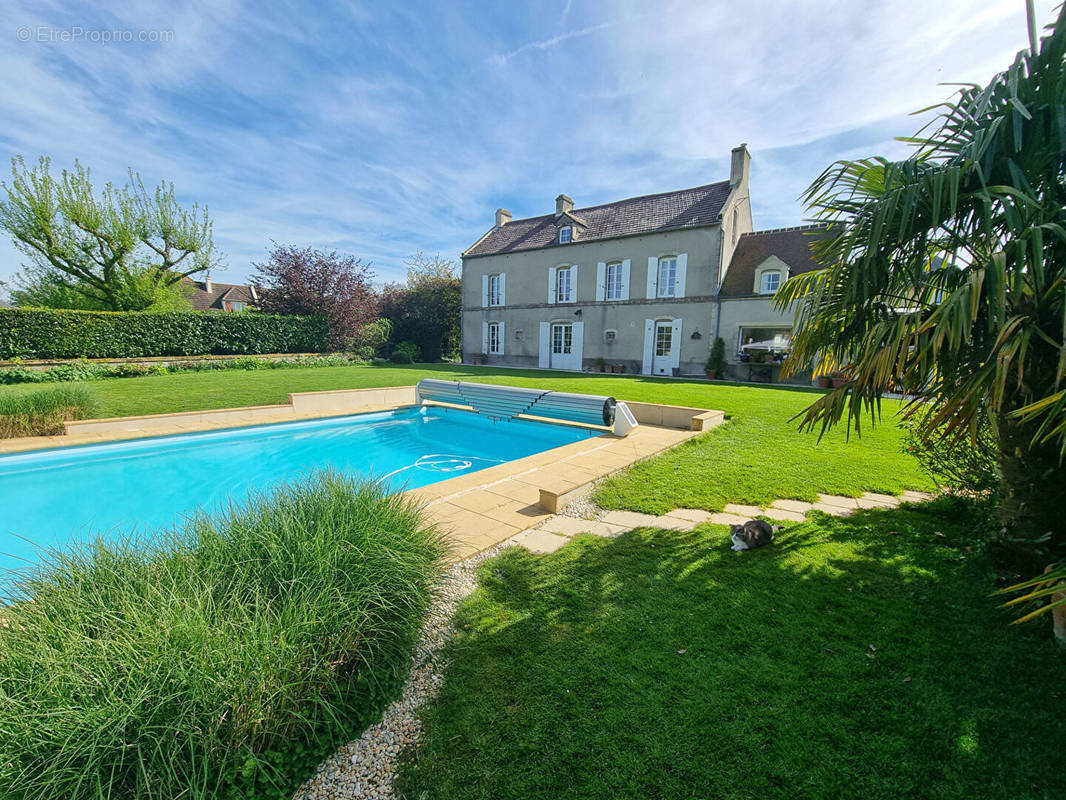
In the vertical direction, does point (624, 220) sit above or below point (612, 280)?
above

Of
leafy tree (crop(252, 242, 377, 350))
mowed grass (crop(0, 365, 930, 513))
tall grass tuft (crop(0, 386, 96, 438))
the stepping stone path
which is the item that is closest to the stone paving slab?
the stepping stone path

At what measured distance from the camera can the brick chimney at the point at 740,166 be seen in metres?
17.5

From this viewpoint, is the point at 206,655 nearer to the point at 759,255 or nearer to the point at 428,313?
the point at 759,255

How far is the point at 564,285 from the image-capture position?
2178 centimetres

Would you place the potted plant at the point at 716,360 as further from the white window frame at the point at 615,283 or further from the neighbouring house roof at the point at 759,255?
the white window frame at the point at 615,283

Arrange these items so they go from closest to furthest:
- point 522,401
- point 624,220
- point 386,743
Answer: point 386,743
point 522,401
point 624,220

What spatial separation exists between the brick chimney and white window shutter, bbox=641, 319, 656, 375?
651cm

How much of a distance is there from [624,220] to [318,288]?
15671 mm

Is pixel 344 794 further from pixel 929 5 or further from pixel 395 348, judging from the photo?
pixel 395 348

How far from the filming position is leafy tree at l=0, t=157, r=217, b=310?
1659cm

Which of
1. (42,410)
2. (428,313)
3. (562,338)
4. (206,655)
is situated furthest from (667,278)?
(206,655)

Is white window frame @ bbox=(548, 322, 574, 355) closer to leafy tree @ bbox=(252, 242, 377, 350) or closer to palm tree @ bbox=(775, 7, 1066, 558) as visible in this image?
leafy tree @ bbox=(252, 242, 377, 350)

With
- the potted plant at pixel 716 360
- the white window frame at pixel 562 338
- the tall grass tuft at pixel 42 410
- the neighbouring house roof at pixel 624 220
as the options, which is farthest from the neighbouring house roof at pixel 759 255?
the tall grass tuft at pixel 42 410

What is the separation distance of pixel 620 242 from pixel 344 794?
2077cm
